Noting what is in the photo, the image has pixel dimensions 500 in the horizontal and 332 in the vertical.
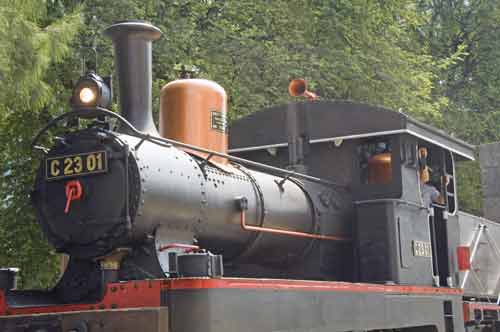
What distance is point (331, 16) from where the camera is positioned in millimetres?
14867

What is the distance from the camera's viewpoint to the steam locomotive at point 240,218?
4762mm

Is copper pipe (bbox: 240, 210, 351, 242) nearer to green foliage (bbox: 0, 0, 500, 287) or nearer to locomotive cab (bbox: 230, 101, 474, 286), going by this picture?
locomotive cab (bbox: 230, 101, 474, 286)

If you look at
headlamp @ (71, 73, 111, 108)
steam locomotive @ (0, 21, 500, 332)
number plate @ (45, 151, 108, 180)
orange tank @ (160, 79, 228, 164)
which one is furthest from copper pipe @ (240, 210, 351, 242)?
headlamp @ (71, 73, 111, 108)

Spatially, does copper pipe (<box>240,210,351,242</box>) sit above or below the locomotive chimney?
below

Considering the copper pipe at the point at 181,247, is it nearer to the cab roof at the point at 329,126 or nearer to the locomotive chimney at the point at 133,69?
the locomotive chimney at the point at 133,69

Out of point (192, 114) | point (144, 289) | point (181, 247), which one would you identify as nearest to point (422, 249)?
point (192, 114)

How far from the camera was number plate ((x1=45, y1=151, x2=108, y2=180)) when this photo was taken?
5.04 metres

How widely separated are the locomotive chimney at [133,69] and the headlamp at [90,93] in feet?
1.75

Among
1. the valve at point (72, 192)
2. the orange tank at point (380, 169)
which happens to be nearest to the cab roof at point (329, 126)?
the orange tank at point (380, 169)

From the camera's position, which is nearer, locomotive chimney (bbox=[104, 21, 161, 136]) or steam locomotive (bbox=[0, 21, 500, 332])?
steam locomotive (bbox=[0, 21, 500, 332])

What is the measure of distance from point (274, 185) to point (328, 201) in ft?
2.59

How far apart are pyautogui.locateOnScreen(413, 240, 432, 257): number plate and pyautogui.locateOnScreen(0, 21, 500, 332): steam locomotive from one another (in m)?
0.03

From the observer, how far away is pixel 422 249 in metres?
7.36

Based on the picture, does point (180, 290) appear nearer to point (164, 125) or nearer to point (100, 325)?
point (100, 325)
